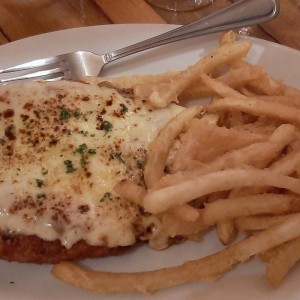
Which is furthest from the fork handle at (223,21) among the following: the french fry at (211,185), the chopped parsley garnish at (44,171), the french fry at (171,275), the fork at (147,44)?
the french fry at (171,275)

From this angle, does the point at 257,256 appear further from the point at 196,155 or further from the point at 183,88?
the point at 183,88

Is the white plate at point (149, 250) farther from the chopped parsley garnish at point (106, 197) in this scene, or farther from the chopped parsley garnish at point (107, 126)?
the chopped parsley garnish at point (107, 126)

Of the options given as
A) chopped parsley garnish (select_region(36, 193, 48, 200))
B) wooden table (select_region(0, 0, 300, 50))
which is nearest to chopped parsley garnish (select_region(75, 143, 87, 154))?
chopped parsley garnish (select_region(36, 193, 48, 200))

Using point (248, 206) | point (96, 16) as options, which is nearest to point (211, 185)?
point (248, 206)

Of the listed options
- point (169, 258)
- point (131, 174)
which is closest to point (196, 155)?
point (131, 174)

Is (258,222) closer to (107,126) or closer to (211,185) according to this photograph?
(211,185)

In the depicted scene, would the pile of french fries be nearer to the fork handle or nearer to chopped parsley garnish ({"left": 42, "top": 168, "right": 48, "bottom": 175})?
chopped parsley garnish ({"left": 42, "top": 168, "right": 48, "bottom": 175})
